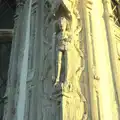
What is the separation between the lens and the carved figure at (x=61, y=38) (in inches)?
190

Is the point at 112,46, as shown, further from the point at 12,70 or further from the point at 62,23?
the point at 12,70

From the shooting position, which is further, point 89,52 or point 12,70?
point 12,70

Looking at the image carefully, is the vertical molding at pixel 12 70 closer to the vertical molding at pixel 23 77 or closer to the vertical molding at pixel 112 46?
the vertical molding at pixel 23 77

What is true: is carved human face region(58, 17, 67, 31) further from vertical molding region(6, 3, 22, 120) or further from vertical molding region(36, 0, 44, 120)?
vertical molding region(6, 3, 22, 120)

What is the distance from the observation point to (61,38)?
5.02 metres

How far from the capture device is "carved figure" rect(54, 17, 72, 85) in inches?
190

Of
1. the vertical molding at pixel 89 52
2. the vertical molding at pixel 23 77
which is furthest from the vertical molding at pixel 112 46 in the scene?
the vertical molding at pixel 23 77

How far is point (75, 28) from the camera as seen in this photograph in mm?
5312

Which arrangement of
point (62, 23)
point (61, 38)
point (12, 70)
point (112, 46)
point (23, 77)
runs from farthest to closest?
point (112, 46), point (12, 70), point (23, 77), point (62, 23), point (61, 38)

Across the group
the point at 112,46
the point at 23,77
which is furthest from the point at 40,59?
the point at 112,46

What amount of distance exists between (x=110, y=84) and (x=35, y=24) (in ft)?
5.31

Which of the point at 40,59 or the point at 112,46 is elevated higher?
the point at 112,46

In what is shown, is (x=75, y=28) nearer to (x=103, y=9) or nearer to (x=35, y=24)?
(x=35, y=24)

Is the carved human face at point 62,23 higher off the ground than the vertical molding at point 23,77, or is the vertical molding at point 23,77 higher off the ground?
the carved human face at point 62,23
